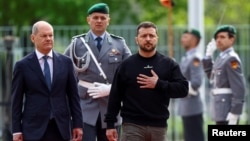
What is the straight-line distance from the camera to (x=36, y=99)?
11.0 meters

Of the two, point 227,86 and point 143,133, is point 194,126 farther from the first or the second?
point 143,133

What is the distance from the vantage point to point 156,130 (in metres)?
11.2

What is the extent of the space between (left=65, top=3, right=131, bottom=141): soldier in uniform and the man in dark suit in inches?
46.3

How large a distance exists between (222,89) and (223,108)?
0.79 feet

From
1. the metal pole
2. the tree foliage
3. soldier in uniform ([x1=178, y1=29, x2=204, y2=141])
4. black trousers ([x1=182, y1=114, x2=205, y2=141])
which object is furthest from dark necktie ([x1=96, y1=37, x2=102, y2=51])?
the tree foliage

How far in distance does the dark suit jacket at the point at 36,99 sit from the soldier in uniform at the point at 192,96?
4.98 metres

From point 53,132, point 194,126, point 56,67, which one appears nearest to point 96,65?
point 56,67

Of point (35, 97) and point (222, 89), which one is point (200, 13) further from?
point (35, 97)

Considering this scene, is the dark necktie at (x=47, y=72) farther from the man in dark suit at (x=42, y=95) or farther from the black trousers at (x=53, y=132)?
the black trousers at (x=53, y=132)

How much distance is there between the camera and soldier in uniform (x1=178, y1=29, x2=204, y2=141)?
1592 cm

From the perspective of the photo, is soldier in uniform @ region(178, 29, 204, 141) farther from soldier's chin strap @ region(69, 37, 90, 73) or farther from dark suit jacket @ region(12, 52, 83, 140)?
dark suit jacket @ region(12, 52, 83, 140)

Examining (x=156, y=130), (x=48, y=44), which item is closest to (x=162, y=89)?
(x=156, y=130)

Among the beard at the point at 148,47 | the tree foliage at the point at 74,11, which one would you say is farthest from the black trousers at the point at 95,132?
the tree foliage at the point at 74,11

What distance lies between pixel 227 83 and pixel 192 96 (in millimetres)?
2480
